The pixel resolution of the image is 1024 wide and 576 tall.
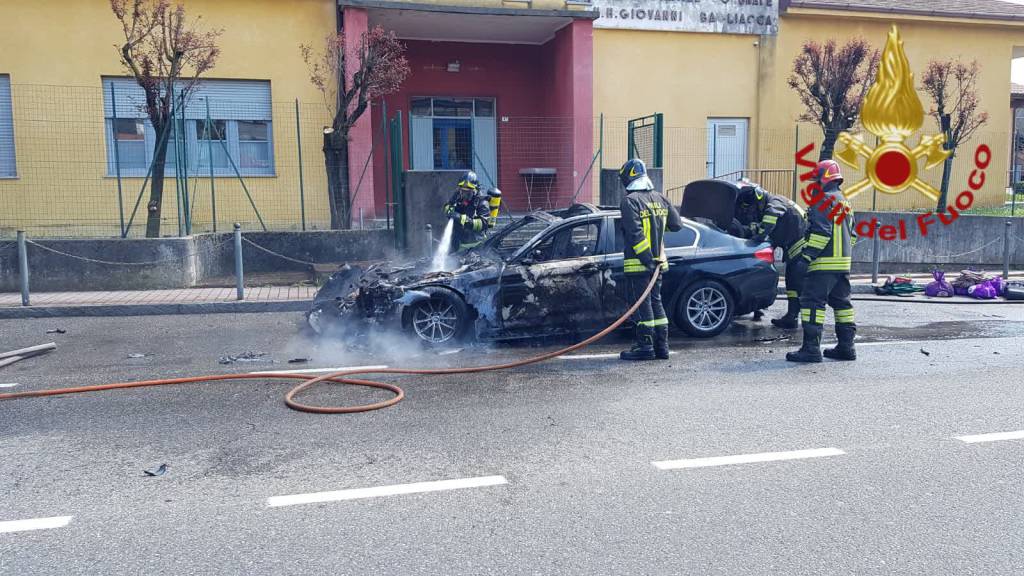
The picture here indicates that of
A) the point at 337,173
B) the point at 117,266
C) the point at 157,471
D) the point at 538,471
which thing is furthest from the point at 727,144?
the point at 157,471

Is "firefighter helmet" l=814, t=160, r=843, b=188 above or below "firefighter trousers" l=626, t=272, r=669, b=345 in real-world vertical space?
above

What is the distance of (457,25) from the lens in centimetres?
1878

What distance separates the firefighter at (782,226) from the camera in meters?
8.31

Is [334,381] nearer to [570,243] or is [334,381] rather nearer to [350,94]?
[570,243]

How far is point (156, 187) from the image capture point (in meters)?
14.2

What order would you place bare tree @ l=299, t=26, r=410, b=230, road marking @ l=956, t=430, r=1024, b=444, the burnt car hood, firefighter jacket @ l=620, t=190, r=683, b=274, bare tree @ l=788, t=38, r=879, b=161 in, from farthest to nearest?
1. bare tree @ l=788, t=38, r=879, b=161
2. bare tree @ l=299, t=26, r=410, b=230
3. the burnt car hood
4. firefighter jacket @ l=620, t=190, r=683, b=274
5. road marking @ l=956, t=430, r=1024, b=444

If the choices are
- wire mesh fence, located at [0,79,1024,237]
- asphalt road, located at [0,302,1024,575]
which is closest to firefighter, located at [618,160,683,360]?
asphalt road, located at [0,302,1024,575]

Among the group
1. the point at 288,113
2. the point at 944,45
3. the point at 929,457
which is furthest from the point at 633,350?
the point at 944,45

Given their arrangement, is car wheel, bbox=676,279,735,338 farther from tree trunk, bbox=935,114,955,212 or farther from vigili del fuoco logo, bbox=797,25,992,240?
tree trunk, bbox=935,114,955,212

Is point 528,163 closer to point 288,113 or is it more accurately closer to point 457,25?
point 457,25

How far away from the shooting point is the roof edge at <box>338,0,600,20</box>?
1717 centimetres

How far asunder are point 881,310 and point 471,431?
7.91 meters

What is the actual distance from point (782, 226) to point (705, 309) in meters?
1.18

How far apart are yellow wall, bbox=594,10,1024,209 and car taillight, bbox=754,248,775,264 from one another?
406 inches
